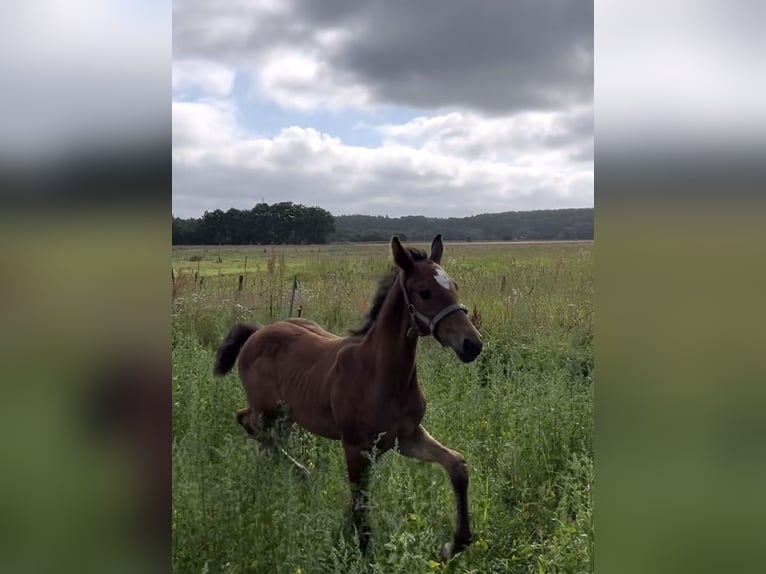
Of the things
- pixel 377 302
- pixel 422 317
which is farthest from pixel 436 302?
pixel 377 302

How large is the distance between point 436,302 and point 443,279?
0.28ft

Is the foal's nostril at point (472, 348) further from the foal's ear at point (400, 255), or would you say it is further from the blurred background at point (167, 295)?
the blurred background at point (167, 295)

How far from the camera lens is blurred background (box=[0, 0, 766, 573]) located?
86 centimetres

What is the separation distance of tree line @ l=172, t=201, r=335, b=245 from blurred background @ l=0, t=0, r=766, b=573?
1.14 meters

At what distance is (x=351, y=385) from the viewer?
229 cm

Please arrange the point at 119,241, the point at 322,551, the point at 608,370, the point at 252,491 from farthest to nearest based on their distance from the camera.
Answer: the point at 252,491 → the point at 322,551 → the point at 119,241 → the point at 608,370

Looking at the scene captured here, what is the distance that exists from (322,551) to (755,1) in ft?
6.88

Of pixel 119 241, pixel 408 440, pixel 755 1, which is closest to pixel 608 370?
pixel 755 1

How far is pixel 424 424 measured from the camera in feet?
8.03

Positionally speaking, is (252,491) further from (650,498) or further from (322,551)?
(650,498)

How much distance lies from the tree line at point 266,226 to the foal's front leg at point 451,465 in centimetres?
88

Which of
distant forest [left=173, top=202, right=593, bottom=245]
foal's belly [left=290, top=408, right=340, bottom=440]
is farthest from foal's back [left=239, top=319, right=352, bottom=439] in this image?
distant forest [left=173, top=202, right=593, bottom=245]

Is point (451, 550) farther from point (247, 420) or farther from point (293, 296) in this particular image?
point (293, 296)

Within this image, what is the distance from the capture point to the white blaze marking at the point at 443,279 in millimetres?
1995
